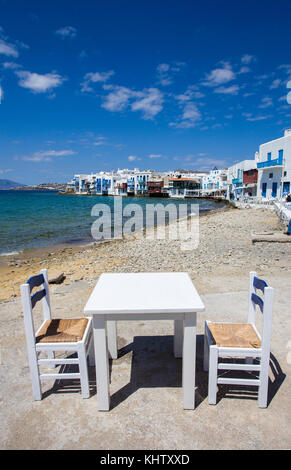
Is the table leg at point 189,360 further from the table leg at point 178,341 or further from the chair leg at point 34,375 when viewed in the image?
the chair leg at point 34,375

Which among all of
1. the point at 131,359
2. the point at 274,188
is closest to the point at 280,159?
the point at 274,188

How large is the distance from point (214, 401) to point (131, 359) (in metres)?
1.09

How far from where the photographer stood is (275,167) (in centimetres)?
2866

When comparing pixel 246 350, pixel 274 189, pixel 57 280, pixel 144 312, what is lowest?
pixel 57 280

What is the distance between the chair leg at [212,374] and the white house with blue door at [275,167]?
2626cm

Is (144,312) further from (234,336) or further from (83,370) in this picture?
(234,336)

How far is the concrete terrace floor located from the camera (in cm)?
217

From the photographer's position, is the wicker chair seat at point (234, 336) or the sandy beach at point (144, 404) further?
the wicker chair seat at point (234, 336)

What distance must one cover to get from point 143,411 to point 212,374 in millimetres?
694

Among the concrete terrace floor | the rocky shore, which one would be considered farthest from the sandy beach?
the rocky shore

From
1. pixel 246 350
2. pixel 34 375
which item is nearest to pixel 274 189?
pixel 246 350

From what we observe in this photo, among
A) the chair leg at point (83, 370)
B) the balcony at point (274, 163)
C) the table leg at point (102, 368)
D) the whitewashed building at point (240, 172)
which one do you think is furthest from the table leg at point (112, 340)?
the whitewashed building at point (240, 172)

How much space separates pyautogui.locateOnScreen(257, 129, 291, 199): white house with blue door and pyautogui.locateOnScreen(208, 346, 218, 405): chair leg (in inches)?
1034

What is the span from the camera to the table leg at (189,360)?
241cm
